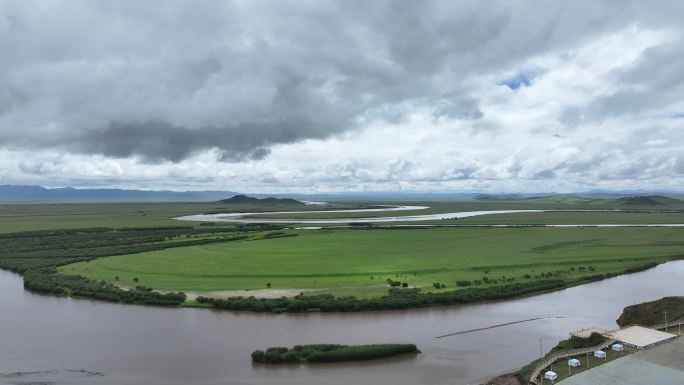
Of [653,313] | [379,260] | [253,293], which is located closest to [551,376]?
[653,313]

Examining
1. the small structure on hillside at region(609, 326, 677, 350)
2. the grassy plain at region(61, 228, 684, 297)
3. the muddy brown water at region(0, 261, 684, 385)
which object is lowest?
the muddy brown water at region(0, 261, 684, 385)

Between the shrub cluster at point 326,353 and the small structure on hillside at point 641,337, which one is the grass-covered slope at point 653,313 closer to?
the small structure on hillside at point 641,337

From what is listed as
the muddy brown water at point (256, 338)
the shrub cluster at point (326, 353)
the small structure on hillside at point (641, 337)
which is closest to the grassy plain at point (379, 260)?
the muddy brown water at point (256, 338)

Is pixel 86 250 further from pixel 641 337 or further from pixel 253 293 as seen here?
pixel 641 337

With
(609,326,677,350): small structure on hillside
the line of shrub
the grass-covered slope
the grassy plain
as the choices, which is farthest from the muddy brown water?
the grassy plain

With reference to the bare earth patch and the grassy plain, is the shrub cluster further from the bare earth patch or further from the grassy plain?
the bare earth patch

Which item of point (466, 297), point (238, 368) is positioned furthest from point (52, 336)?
point (466, 297)
